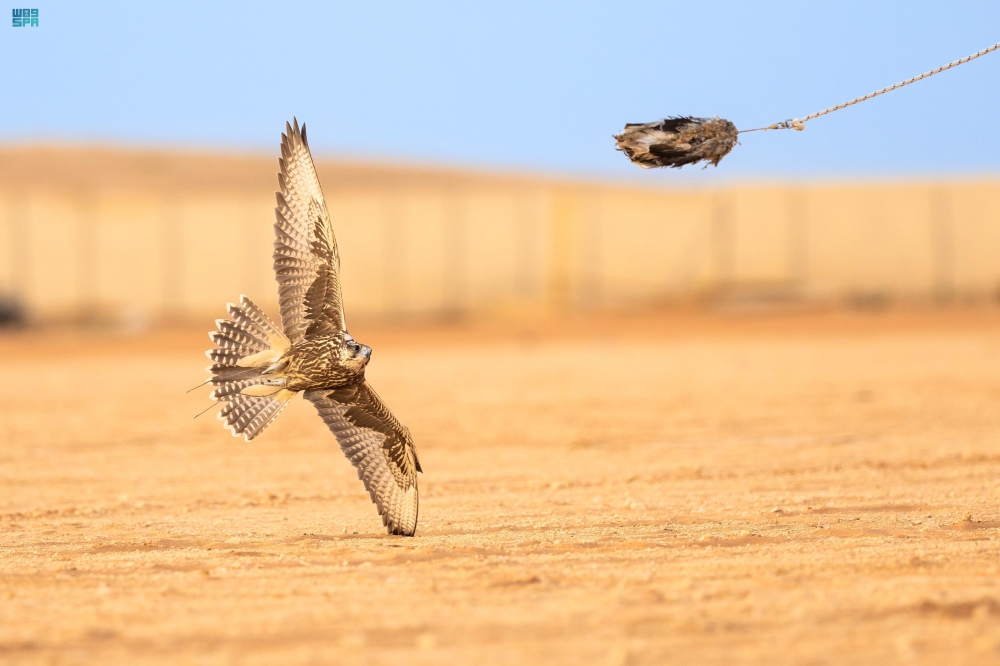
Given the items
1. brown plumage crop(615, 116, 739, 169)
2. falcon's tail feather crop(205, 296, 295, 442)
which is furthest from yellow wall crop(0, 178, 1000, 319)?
brown plumage crop(615, 116, 739, 169)

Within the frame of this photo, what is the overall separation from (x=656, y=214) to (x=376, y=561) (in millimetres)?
19177

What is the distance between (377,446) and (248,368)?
2.60 ft

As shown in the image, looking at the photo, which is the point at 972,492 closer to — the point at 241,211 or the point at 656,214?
the point at 656,214

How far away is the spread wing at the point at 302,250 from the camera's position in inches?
243

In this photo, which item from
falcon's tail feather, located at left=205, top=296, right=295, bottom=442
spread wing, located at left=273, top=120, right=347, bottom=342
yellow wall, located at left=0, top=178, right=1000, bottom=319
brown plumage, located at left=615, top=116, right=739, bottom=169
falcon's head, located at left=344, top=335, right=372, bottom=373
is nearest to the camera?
brown plumage, located at left=615, top=116, right=739, bottom=169

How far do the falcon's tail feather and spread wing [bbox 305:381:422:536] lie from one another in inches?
9.6

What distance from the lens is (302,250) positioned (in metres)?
6.22

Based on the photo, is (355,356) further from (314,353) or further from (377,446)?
(377,446)

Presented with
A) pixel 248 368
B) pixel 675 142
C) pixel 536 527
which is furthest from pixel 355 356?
pixel 675 142

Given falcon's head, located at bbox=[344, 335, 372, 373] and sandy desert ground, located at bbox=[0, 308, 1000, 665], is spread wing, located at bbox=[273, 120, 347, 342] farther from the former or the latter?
sandy desert ground, located at bbox=[0, 308, 1000, 665]

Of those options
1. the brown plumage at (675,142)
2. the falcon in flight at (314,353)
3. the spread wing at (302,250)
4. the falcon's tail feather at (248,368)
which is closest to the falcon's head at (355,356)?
the falcon in flight at (314,353)

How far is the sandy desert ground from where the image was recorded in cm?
400

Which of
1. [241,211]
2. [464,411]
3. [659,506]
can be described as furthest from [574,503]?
[241,211]

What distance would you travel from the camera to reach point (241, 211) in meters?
25.1
